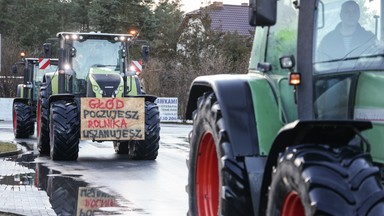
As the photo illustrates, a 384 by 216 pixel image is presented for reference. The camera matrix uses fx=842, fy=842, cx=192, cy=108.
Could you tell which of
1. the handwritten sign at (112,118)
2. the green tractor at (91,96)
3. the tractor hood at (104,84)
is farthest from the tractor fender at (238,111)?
the tractor hood at (104,84)

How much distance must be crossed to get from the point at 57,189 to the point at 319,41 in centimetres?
788

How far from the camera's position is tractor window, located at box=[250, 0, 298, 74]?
243 inches

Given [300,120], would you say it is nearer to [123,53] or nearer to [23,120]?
[123,53]

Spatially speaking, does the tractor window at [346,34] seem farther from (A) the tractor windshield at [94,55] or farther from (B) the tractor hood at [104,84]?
(A) the tractor windshield at [94,55]

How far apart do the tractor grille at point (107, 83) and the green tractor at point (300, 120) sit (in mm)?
11179

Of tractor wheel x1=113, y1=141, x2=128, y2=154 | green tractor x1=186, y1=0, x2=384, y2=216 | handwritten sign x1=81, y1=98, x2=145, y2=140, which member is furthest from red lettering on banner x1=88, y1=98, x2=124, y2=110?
green tractor x1=186, y1=0, x2=384, y2=216

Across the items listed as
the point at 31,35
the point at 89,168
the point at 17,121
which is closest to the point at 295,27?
the point at 89,168

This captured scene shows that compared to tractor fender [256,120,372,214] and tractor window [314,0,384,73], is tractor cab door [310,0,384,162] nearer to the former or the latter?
tractor window [314,0,384,73]

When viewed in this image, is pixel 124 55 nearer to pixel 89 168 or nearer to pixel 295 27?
pixel 89 168

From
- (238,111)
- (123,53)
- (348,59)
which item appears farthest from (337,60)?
(123,53)

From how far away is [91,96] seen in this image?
18.1 m

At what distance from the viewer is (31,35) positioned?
67125 mm

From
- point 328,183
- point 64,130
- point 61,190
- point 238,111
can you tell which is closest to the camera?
point 328,183

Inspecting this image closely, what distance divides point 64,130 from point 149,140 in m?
1.87
